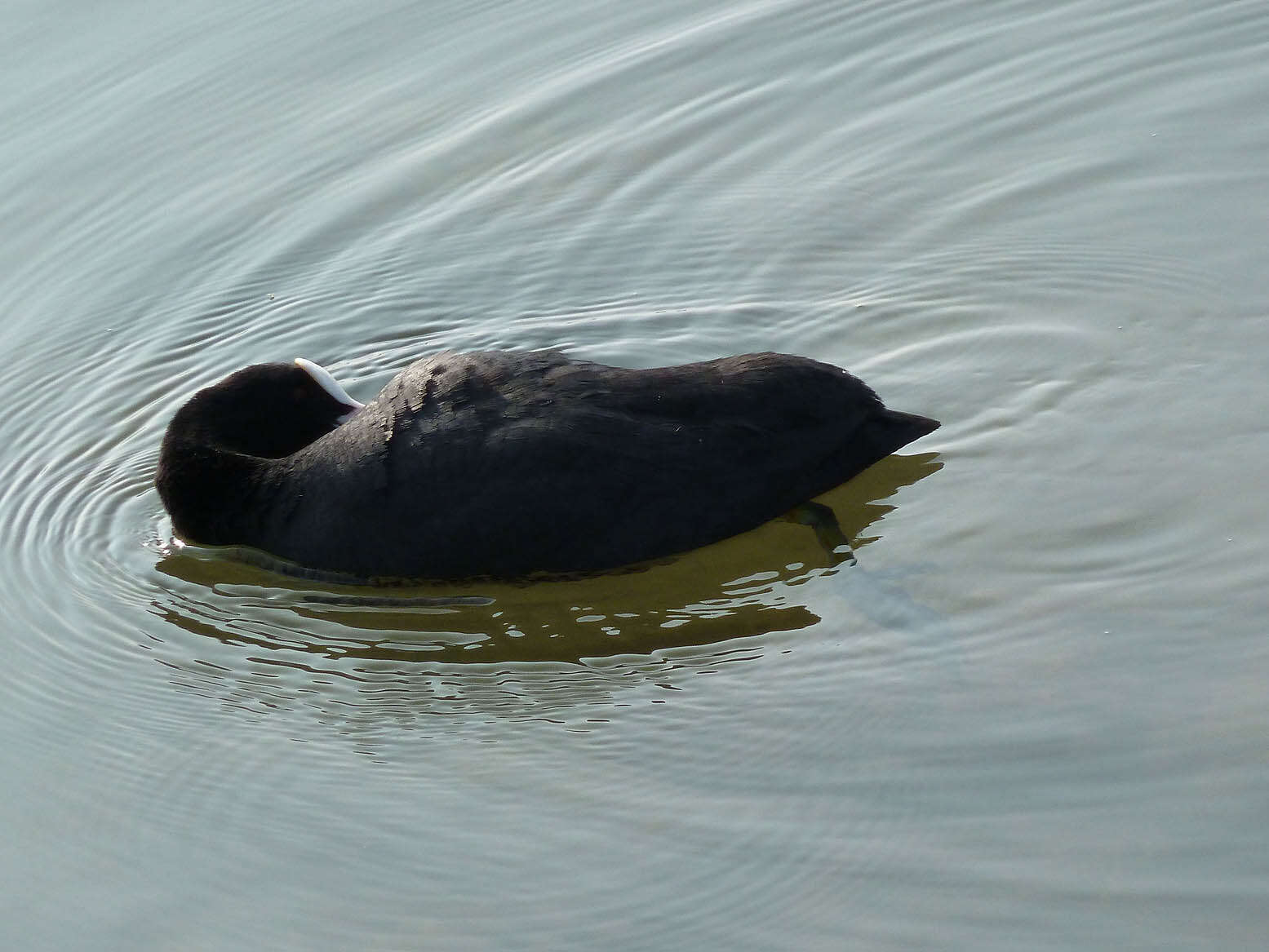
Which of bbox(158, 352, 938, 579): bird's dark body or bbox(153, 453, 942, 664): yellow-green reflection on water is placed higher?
bbox(158, 352, 938, 579): bird's dark body

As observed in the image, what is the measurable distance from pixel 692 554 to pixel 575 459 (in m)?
0.63

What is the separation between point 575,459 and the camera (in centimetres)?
539

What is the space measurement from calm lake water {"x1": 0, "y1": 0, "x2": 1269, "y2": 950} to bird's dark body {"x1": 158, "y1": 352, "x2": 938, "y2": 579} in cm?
27

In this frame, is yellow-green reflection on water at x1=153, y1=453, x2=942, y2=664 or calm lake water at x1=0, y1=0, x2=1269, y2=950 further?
yellow-green reflection on water at x1=153, y1=453, x2=942, y2=664

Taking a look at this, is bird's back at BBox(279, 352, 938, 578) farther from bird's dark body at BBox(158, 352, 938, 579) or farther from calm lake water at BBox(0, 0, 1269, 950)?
calm lake water at BBox(0, 0, 1269, 950)

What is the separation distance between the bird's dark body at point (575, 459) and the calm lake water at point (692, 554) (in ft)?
0.89

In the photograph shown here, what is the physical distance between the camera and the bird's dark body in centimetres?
542

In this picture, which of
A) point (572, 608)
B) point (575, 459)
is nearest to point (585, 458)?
point (575, 459)

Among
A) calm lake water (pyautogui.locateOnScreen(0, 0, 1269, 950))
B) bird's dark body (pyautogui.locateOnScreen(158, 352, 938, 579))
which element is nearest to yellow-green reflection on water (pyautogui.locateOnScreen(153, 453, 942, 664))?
calm lake water (pyautogui.locateOnScreen(0, 0, 1269, 950))

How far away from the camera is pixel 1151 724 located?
4512mm

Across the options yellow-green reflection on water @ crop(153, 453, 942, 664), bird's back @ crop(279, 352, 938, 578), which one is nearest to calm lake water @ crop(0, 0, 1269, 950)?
yellow-green reflection on water @ crop(153, 453, 942, 664)

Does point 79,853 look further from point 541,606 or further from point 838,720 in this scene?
point 838,720

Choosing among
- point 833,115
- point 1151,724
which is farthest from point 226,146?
point 1151,724

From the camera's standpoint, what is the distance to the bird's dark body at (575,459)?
542 centimetres
